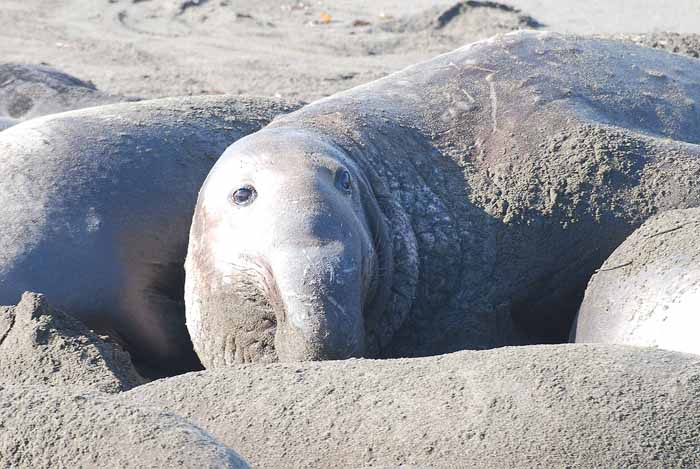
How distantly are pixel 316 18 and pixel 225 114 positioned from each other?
22.7ft

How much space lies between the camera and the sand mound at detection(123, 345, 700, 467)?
9.48ft

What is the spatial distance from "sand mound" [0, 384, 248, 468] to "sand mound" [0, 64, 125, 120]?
428 centimetres

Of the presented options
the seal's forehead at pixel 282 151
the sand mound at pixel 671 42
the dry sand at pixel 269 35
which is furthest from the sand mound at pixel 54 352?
the dry sand at pixel 269 35

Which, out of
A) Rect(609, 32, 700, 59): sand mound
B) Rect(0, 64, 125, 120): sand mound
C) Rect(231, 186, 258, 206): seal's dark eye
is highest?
Rect(609, 32, 700, 59): sand mound

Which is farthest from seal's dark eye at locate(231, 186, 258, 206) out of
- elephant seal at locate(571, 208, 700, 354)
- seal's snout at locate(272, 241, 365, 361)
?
elephant seal at locate(571, 208, 700, 354)

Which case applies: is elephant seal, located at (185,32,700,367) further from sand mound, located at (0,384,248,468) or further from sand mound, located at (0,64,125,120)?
sand mound, located at (0,64,125,120)

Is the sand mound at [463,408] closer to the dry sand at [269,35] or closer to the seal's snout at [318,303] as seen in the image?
the seal's snout at [318,303]

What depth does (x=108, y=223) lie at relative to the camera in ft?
15.5

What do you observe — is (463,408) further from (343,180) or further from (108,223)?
(108,223)

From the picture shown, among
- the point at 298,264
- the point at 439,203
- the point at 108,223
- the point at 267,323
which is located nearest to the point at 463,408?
the point at 298,264

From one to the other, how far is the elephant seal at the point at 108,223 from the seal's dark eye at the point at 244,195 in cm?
71

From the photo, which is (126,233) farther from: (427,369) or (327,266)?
(427,369)

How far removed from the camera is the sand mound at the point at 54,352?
3943 millimetres

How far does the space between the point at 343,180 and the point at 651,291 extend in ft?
3.41
